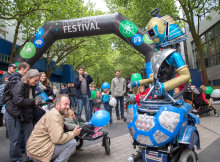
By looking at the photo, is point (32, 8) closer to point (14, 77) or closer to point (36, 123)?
point (14, 77)

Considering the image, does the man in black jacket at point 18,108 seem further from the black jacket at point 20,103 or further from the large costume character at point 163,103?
the large costume character at point 163,103

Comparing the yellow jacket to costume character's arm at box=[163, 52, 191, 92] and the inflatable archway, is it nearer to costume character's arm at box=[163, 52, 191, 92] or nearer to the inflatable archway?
costume character's arm at box=[163, 52, 191, 92]

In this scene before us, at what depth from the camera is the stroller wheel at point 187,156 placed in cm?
247

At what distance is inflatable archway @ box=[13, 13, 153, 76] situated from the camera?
729cm

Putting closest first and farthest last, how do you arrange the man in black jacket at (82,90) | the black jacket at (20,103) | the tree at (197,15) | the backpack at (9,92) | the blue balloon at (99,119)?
the black jacket at (20,103)
the backpack at (9,92)
the blue balloon at (99,119)
the man in black jacket at (82,90)
the tree at (197,15)

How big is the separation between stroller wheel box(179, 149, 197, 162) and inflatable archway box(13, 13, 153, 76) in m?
4.90

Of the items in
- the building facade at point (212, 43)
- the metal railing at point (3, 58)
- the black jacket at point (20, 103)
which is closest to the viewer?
the black jacket at point (20, 103)

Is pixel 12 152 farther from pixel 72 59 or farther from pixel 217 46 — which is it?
pixel 72 59

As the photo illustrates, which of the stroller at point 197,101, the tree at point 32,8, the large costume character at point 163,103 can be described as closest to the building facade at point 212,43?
the stroller at point 197,101

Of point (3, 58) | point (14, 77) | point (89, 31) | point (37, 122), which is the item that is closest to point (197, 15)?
point (89, 31)

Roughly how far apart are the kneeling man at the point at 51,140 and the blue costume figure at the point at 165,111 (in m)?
0.97

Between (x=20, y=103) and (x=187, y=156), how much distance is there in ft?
8.93

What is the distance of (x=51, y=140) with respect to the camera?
8.56 ft

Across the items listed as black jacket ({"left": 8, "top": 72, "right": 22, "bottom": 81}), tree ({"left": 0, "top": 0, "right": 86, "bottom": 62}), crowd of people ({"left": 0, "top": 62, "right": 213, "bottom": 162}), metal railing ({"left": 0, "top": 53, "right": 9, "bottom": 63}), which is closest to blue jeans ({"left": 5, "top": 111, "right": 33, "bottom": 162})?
crowd of people ({"left": 0, "top": 62, "right": 213, "bottom": 162})
